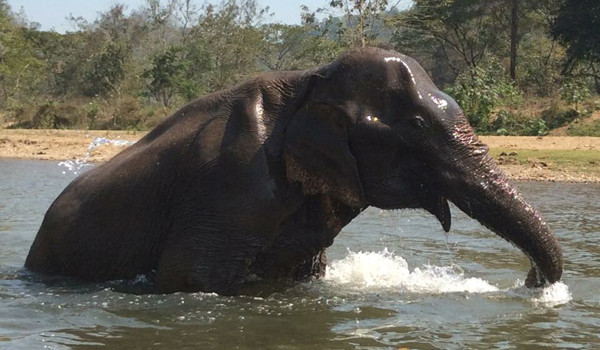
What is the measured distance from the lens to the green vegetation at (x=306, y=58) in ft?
103

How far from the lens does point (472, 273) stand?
8.84 m

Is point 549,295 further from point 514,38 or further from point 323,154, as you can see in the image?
point 514,38

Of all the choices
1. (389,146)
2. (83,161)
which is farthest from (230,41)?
(389,146)

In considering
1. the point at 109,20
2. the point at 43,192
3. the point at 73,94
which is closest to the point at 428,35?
the point at 73,94

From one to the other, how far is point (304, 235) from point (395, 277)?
184 cm

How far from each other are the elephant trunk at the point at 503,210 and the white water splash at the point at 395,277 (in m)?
1.57

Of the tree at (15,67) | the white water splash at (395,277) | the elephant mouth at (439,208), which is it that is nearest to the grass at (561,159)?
the white water splash at (395,277)

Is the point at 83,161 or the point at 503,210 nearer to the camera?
the point at 503,210

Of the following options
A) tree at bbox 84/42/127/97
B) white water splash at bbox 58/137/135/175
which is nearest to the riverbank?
white water splash at bbox 58/137/135/175

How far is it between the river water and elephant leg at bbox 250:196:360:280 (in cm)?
28

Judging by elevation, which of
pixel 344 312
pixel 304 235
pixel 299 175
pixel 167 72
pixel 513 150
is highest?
pixel 167 72

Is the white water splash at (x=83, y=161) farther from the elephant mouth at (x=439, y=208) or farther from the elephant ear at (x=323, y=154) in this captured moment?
the elephant mouth at (x=439, y=208)

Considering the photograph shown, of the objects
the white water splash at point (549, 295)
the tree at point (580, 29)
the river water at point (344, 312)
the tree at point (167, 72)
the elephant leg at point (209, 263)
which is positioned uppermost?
the tree at point (580, 29)

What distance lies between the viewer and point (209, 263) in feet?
21.0
